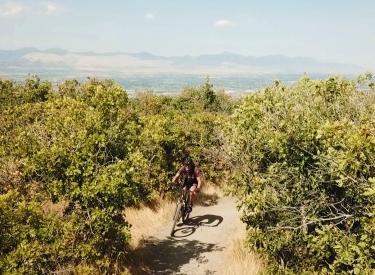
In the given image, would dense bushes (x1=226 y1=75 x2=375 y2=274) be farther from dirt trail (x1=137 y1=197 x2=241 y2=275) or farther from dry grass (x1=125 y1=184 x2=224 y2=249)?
dry grass (x1=125 y1=184 x2=224 y2=249)

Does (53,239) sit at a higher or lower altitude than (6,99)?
lower

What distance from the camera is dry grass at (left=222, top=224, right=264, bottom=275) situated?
363 inches

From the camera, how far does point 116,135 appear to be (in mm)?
8352

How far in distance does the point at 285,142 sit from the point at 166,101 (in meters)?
27.6

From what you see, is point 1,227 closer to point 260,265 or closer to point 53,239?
point 53,239

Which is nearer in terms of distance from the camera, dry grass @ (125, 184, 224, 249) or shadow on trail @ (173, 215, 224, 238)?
dry grass @ (125, 184, 224, 249)

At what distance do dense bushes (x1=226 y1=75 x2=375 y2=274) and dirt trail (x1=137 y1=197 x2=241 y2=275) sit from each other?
2.33 metres

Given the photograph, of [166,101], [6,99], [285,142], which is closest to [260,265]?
[285,142]

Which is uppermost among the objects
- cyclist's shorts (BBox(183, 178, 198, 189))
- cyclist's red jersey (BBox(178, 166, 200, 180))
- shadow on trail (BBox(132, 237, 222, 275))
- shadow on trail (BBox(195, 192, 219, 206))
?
cyclist's red jersey (BBox(178, 166, 200, 180))

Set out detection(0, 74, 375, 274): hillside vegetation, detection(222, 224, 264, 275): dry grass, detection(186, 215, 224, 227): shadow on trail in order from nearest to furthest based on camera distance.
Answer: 1. detection(0, 74, 375, 274): hillside vegetation
2. detection(222, 224, 264, 275): dry grass
3. detection(186, 215, 224, 227): shadow on trail

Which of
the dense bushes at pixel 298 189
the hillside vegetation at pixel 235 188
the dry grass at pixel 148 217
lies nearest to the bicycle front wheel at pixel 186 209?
the dry grass at pixel 148 217

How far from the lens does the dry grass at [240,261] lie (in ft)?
30.2

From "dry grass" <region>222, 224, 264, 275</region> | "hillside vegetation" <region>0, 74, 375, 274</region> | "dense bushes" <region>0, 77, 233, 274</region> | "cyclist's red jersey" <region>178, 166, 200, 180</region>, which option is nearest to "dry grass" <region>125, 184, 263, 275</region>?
"dry grass" <region>222, 224, 264, 275</region>

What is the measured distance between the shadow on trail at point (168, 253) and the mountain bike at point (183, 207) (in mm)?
793
